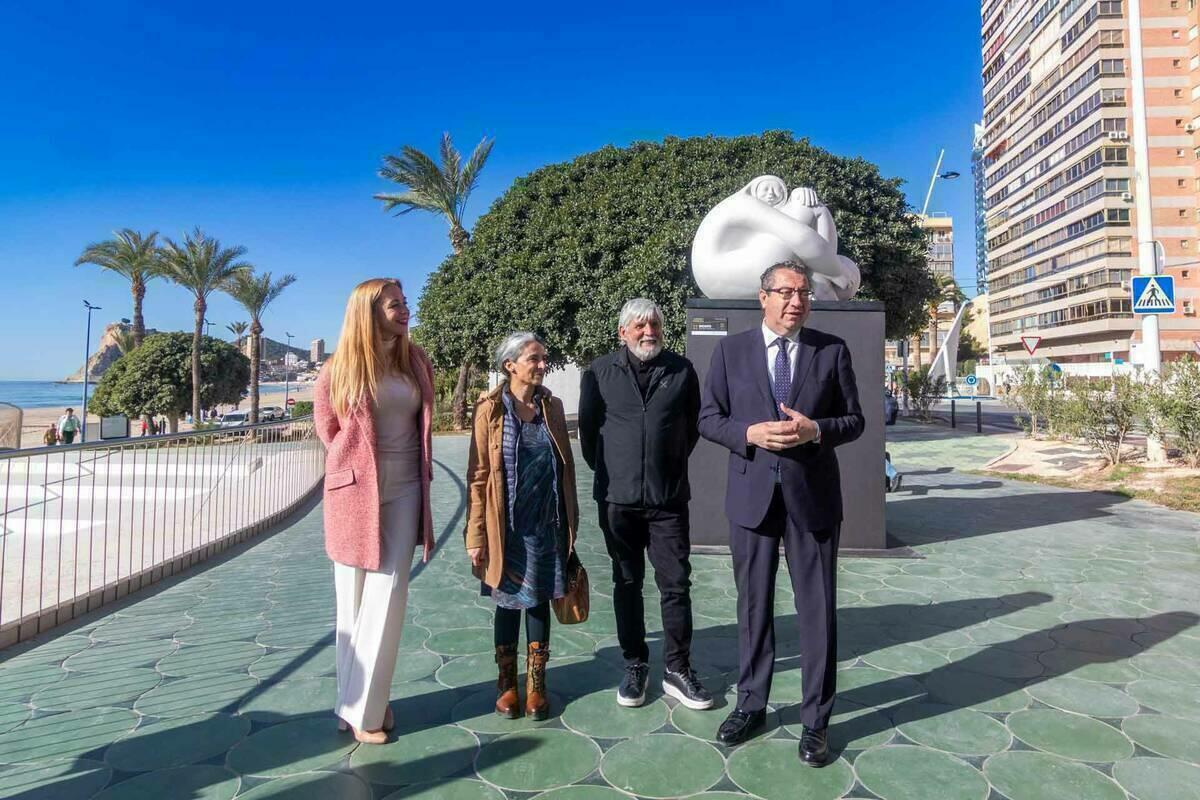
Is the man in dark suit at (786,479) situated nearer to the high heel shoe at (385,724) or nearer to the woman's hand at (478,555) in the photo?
the woman's hand at (478,555)

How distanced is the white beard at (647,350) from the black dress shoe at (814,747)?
1.53 meters

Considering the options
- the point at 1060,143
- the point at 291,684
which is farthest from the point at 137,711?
the point at 1060,143

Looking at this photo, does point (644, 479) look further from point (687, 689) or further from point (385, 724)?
point (385, 724)

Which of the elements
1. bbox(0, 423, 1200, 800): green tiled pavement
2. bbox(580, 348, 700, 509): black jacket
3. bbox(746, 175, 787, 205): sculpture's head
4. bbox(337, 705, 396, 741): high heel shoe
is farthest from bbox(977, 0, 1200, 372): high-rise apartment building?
bbox(337, 705, 396, 741): high heel shoe

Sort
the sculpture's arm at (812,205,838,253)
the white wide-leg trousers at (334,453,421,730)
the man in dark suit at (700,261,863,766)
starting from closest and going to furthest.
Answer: the man in dark suit at (700,261,863,766) → the white wide-leg trousers at (334,453,421,730) → the sculpture's arm at (812,205,838,253)

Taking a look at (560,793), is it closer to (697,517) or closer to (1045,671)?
(1045,671)

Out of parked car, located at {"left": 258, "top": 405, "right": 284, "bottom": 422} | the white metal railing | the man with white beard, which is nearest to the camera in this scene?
the man with white beard

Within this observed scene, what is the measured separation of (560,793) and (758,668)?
0.87 metres

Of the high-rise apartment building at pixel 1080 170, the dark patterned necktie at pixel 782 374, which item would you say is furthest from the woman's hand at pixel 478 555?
the high-rise apartment building at pixel 1080 170

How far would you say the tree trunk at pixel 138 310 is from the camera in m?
31.9

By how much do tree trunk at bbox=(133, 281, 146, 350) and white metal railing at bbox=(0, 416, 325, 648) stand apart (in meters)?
25.0

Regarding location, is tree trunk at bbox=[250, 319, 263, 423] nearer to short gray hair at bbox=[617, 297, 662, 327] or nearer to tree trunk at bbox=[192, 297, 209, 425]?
tree trunk at bbox=[192, 297, 209, 425]

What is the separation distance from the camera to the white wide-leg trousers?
8.03ft

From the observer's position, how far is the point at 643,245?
15.5 metres
